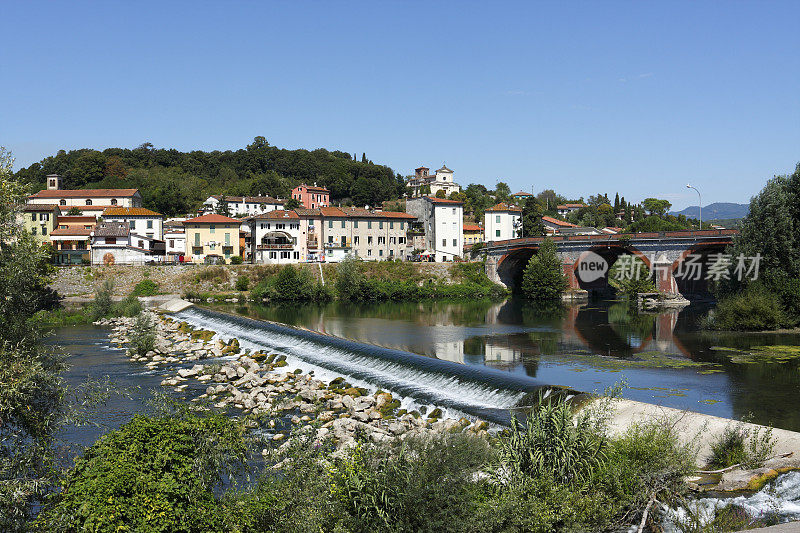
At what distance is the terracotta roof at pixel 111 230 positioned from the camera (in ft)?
231

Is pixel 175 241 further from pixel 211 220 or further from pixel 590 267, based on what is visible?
pixel 590 267

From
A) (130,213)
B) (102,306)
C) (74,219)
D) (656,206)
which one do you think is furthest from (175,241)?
(656,206)

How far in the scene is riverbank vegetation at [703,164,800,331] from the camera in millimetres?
32500

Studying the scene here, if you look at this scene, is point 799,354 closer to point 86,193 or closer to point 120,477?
point 120,477

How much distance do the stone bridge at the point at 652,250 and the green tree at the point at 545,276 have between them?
1289 mm

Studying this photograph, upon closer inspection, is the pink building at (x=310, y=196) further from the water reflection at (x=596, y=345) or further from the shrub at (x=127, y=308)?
the shrub at (x=127, y=308)

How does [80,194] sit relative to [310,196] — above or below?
below

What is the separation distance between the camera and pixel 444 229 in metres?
80.4

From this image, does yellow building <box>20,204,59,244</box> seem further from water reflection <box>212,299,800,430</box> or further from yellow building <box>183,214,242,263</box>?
water reflection <box>212,299,800,430</box>

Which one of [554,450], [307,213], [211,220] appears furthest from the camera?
[307,213]

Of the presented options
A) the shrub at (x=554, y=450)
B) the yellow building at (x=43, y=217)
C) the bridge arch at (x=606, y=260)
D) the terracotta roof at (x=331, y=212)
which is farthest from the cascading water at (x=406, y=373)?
the yellow building at (x=43, y=217)

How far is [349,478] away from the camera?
8992 millimetres

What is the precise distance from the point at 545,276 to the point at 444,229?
76.0ft

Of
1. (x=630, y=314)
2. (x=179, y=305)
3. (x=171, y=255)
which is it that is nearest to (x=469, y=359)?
(x=630, y=314)
